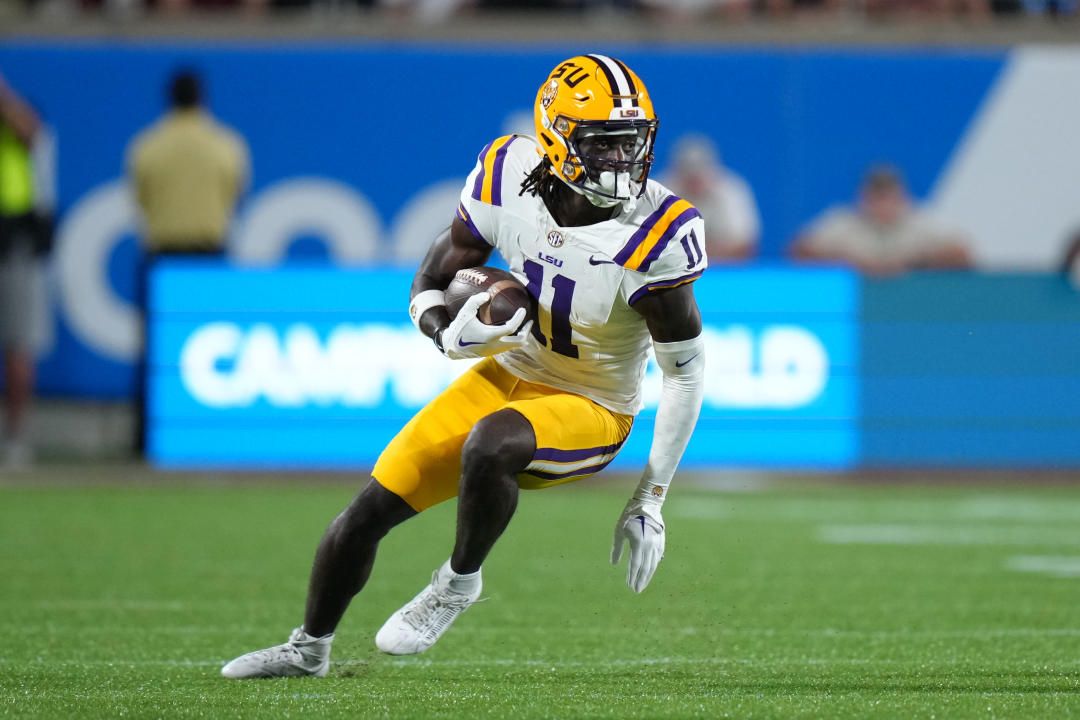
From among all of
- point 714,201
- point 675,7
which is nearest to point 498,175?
point 714,201

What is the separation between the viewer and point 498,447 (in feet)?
12.4

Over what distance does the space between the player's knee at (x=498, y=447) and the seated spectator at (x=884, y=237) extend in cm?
598

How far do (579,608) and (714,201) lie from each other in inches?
190

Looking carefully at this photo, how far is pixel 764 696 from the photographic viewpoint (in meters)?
3.83

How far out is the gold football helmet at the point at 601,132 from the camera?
394 cm

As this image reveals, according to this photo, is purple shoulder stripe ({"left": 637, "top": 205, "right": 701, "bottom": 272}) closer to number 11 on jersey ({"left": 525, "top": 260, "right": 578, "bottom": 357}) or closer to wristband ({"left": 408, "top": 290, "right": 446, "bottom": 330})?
number 11 on jersey ({"left": 525, "top": 260, "right": 578, "bottom": 357})

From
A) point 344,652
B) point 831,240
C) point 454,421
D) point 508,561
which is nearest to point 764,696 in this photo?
point 454,421

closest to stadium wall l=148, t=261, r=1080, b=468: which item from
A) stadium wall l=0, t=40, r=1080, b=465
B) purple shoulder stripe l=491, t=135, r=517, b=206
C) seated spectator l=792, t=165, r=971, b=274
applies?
seated spectator l=792, t=165, r=971, b=274

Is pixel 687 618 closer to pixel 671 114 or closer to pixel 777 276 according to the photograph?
pixel 777 276

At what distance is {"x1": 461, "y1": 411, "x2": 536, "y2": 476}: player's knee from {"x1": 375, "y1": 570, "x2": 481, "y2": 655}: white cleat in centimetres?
35

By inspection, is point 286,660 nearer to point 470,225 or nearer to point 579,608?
point 470,225

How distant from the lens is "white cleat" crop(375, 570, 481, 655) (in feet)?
12.8

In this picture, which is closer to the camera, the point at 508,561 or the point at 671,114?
the point at 508,561

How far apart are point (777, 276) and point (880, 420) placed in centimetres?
94
